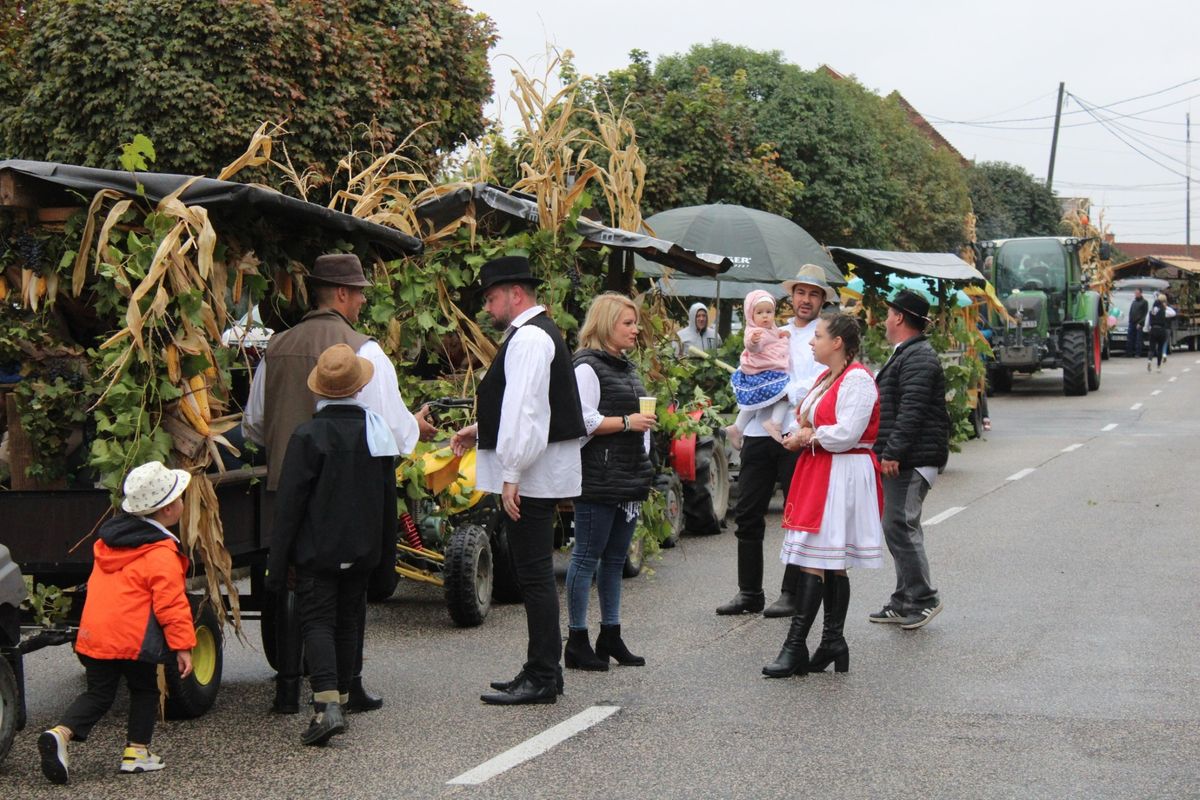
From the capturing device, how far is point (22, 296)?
6.90m

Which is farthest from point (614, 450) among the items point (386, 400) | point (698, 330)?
point (698, 330)

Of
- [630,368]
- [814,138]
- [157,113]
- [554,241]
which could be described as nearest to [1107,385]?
[814,138]

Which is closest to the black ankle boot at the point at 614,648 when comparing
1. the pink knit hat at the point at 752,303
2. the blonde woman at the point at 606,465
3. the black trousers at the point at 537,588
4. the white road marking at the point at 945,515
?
the blonde woman at the point at 606,465

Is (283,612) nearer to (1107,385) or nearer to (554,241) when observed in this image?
(554,241)

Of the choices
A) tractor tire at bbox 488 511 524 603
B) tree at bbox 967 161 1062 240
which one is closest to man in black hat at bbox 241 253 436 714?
tractor tire at bbox 488 511 524 603

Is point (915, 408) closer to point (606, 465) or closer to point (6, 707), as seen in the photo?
point (606, 465)

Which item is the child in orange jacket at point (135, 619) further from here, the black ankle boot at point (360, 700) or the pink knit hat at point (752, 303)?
the pink knit hat at point (752, 303)

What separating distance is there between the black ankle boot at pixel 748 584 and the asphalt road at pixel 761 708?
0.16 meters

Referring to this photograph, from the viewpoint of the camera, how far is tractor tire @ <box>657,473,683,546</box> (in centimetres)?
1184

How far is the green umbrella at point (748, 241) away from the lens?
53.7 feet

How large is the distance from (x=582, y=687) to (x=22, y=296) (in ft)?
10.3

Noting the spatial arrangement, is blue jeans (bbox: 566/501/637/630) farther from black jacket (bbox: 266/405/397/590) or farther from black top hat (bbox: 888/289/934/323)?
black top hat (bbox: 888/289/934/323)

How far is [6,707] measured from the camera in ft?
19.4

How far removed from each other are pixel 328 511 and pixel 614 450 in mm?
1648
